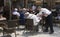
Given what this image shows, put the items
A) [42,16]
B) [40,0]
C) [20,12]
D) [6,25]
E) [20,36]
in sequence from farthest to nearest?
[40,0] → [20,12] → [42,16] → [20,36] → [6,25]

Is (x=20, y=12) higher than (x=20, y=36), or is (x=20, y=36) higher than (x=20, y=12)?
(x=20, y=12)

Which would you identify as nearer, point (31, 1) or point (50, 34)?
point (50, 34)

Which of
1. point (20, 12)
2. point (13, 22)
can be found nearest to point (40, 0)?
point (20, 12)

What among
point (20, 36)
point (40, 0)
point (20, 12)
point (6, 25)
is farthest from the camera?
point (40, 0)

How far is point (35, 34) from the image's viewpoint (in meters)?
11.9

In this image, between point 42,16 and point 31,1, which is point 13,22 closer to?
point 42,16

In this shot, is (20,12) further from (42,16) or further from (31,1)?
(31,1)

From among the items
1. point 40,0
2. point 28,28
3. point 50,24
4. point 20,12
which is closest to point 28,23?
point 28,28

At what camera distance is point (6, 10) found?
13789 mm

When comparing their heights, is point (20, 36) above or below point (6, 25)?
below

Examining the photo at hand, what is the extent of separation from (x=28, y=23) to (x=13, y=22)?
1.32m

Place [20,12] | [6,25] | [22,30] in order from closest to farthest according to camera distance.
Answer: [6,25] → [22,30] → [20,12]

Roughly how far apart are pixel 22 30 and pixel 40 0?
6.96 metres

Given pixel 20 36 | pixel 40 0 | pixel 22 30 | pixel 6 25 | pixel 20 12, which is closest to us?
pixel 6 25
